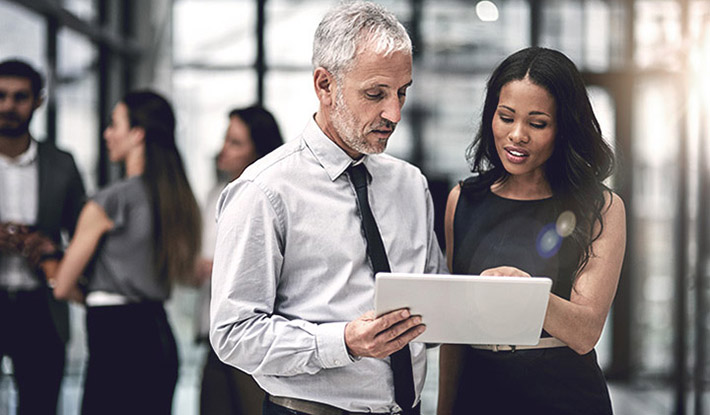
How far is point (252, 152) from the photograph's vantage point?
9.89 ft

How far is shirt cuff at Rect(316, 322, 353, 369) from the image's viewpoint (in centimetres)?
152

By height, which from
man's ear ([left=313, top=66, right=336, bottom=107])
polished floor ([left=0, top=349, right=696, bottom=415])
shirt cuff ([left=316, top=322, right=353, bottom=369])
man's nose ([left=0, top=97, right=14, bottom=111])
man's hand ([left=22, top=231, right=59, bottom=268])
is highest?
man's nose ([left=0, top=97, right=14, bottom=111])

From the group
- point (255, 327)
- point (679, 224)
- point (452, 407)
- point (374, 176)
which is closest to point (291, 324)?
point (255, 327)

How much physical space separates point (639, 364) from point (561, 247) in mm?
4090

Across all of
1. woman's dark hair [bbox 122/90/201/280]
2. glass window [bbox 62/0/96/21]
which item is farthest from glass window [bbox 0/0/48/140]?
woman's dark hair [bbox 122/90/201/280]

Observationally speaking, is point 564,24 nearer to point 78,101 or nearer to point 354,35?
point 78,101

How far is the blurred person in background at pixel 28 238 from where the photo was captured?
2.91 metres

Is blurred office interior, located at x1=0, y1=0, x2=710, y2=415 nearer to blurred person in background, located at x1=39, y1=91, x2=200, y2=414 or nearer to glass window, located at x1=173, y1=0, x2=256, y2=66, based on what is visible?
glass window, located at x1=173, y1=0, x2=256, y2=66

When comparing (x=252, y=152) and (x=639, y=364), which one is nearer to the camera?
(x=252, y=152)

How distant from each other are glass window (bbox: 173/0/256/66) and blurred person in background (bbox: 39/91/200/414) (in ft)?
9.16

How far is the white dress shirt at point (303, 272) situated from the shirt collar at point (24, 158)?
1.68 meters

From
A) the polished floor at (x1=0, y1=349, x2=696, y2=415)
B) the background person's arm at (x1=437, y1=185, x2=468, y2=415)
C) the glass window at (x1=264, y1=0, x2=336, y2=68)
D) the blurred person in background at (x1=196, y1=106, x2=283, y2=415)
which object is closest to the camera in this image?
the background person's arm at (x1=437, y1=185, x2=468, y2=415)

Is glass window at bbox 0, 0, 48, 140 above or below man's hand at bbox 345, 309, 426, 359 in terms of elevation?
above

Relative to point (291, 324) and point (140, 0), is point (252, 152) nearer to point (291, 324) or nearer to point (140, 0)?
point (291, 324)
